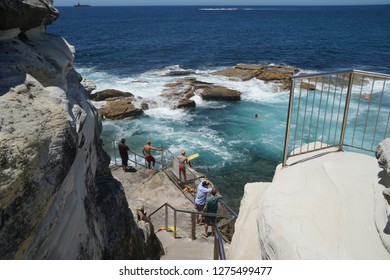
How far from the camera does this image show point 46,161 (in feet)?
12.3

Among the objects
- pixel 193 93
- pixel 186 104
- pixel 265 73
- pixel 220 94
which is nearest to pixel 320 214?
pixel 186 104

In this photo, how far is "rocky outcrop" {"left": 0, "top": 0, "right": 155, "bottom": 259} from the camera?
3.41m

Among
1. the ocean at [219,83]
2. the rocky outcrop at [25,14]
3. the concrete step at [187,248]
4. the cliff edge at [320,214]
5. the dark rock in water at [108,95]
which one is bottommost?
the ocean at [219,83]

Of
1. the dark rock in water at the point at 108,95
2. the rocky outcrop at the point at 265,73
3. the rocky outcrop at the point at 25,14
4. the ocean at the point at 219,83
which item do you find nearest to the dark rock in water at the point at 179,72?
the ocean at the point at 219,83

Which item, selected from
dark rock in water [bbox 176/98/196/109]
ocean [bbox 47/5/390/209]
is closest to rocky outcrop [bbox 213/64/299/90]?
ocean [bbox 47/5/390/209]

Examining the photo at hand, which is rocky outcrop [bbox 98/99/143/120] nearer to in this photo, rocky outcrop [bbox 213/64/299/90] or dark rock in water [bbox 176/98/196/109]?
dark rock in water [bbox 176/98/196/109]

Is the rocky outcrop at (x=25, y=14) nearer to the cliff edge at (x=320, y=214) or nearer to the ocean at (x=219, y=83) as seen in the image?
the cliff edge at (x=320, y=214)

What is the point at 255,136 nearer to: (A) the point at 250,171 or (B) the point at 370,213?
(A) the point at 250,171

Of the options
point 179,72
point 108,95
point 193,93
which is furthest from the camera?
point 179,72

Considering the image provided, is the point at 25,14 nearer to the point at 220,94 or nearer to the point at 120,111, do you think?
the point at 120,111

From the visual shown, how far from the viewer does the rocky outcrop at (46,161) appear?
3.41 m

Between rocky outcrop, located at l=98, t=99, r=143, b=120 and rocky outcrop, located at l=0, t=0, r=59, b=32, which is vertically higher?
rocky outcrop, located at l=0, t=0, r=59, b=32

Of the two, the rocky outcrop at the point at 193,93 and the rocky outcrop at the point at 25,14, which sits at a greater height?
the rocky outcrop at the point at 25,14

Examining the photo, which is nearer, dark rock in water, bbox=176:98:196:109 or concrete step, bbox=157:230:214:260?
Result: concrete step, bbox=157:230:214:260
